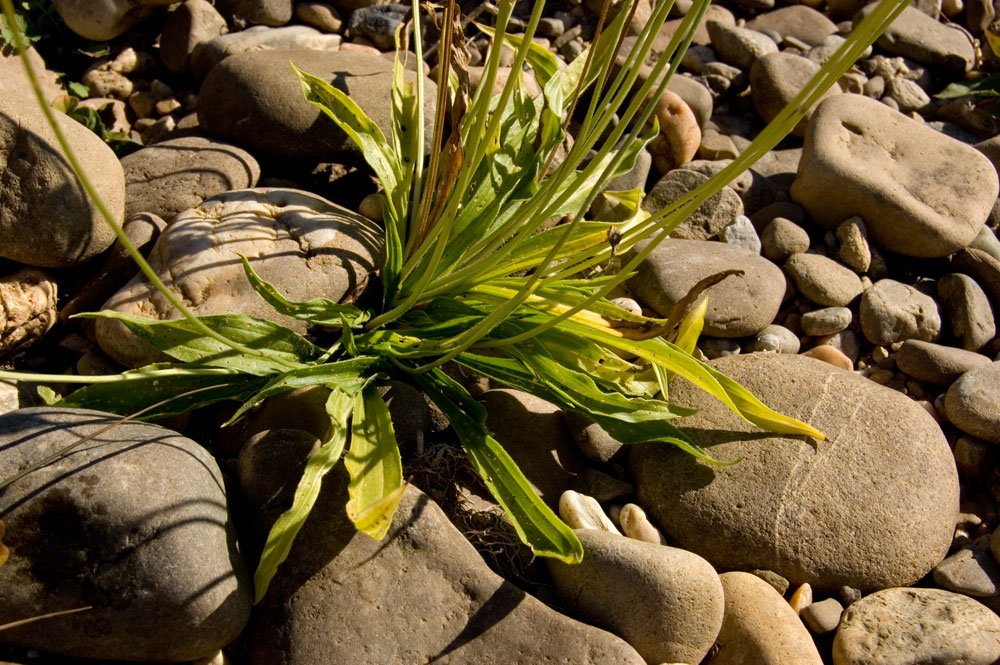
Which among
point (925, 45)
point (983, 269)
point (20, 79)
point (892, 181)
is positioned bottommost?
point (20, 79)

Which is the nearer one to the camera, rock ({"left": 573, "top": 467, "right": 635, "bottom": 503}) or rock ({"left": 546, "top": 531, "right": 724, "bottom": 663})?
rock ({"left": 546, "top": 531, "right": 724, "bottom": 663})

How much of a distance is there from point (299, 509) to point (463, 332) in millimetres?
651

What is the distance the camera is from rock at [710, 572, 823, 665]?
2.00 meters

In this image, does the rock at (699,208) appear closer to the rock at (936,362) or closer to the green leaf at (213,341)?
the rock at (936,362)

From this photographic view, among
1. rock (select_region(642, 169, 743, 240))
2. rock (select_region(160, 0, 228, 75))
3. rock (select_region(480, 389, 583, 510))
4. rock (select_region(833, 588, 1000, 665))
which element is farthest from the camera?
rock (select_region(160, 0, 228, 75))

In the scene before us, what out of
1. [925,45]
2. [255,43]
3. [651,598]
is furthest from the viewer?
[925,45]

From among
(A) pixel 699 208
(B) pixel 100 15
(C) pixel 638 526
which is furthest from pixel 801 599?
(B) pixel 100 15

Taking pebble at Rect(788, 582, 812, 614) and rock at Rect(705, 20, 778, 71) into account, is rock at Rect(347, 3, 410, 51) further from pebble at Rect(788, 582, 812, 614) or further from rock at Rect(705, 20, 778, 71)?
pebble at Rect(788, 582, 812, 614)

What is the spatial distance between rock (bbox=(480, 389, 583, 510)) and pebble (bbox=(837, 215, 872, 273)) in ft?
4.88

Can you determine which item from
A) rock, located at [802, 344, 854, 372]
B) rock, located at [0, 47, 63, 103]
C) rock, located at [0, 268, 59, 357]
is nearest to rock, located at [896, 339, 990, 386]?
rock, located at [802, 344, 854, 372]

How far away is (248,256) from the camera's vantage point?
2422 mm

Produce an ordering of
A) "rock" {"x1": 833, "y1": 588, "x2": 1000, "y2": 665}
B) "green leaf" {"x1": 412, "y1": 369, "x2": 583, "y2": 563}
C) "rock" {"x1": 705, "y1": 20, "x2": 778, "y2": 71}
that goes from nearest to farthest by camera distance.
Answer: "green leaf" {"x1": 412, "y1": 369, "x2": 583, "y2": 563}, "rock" {"x1": 833, "y1": 588, "x2": 1000, "y2": 665}, "rock" {"x1": 705, "y1": 20, "x2": 778, "y2": 71}

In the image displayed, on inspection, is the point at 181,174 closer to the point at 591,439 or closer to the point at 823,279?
the point at 591,439

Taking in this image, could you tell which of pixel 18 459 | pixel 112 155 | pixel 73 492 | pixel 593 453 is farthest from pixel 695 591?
pixel 112 155
